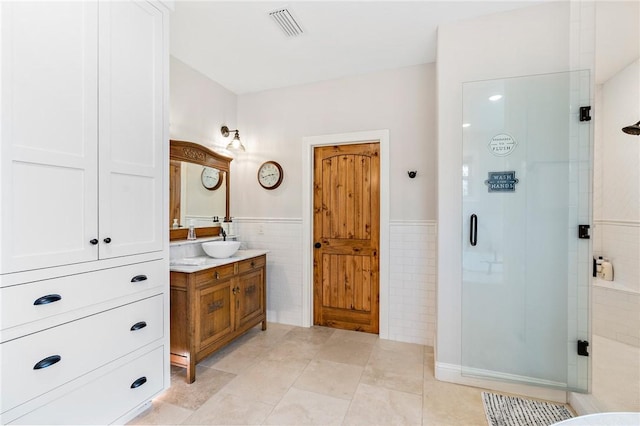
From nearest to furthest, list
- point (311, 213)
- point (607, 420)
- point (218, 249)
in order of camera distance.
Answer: point (607, 420) → point (218, 249) → point (311, 213)

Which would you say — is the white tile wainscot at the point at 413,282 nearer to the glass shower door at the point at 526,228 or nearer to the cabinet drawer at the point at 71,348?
the glass shower door at the point at 526,228

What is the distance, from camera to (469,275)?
219 cm

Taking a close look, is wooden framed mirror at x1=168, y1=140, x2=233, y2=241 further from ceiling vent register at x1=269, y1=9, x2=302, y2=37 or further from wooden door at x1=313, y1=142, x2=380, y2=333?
ceiling vent register at x1=269, y1=9, x2=302, y2=37

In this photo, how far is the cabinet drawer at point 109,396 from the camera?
135 centimetres

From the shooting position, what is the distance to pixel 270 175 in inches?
137

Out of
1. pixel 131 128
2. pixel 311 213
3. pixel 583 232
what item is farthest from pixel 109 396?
pixel 583 232

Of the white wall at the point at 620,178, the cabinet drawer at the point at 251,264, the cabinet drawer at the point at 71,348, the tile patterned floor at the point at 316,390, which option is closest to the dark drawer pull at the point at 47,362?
the cabinet drawer at the point at 71,348

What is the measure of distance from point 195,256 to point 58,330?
5.12 ft

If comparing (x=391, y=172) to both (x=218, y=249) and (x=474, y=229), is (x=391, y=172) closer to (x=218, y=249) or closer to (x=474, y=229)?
(x=474, y=229)

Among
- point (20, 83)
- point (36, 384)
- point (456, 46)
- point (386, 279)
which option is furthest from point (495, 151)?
point (36, 384)

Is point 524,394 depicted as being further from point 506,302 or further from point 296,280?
point 296,280

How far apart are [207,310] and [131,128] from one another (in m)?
1.47

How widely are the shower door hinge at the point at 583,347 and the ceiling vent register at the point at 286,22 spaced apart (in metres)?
3.08

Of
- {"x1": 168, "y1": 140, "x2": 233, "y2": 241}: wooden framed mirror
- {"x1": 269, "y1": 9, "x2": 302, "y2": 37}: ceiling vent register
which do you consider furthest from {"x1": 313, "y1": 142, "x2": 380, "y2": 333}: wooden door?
{"x1": 269, "y1": 9, "x2": 302, "y2": 37}: ceiling vent register
